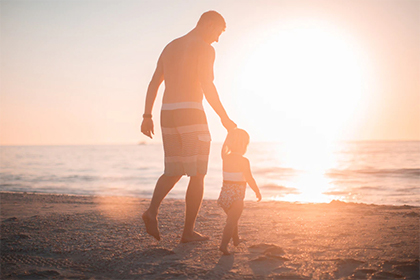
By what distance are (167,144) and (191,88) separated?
23.8 inches

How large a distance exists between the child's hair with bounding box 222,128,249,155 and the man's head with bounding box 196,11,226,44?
1.00m

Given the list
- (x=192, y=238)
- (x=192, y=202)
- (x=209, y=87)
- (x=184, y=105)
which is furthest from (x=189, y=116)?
(x=192, y=238)

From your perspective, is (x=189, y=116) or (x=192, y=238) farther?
(x=192, y=238)

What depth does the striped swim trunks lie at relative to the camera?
10.3ft

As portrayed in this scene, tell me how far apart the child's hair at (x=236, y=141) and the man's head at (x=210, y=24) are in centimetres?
100

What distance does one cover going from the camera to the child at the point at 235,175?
3.06 metres

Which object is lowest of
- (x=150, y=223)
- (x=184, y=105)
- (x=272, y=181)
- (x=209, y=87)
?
(x=272, y=181)

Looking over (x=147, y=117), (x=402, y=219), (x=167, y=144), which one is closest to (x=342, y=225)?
(x=402, y=219)

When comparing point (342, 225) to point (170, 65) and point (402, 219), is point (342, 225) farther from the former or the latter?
point (170, 65)

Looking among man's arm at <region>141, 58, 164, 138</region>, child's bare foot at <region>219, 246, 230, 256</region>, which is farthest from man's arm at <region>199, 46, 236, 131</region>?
child's bare foot at <region>219, 246, 230, 256</region>

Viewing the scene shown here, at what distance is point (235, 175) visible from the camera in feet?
10.3

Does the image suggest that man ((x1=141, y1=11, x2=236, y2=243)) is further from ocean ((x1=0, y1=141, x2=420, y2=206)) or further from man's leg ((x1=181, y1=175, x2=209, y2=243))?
ocean ((x1=0, y1=141, x2=420, y2=206))

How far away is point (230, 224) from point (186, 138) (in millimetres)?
902

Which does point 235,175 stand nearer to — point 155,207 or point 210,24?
point 155,207
